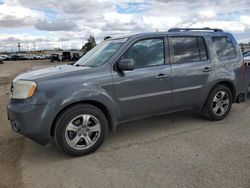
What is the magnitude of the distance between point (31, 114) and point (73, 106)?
586mm

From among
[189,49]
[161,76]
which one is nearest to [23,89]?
[161,76]

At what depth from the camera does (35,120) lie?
412 centimetres

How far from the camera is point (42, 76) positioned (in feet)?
14.4

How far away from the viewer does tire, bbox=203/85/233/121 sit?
5.93m

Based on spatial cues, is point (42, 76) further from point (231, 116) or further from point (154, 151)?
point (231, 116)

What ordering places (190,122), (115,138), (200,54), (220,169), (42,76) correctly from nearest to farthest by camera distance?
(220,169) → (42,76) → (115,138) → (200,54) → (190,122)

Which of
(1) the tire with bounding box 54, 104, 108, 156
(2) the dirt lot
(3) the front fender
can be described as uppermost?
(3) the front fender

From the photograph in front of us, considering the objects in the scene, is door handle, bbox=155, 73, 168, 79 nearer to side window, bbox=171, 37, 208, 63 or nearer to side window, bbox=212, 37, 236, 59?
side window, bbox=171, 37, 208, 63

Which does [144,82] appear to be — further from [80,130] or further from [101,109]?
[80,130]

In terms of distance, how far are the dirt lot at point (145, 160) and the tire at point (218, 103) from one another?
0.25 meters

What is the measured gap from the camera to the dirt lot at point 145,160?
11.9 ft

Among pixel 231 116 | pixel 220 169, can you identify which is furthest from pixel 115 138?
pixel 231 116

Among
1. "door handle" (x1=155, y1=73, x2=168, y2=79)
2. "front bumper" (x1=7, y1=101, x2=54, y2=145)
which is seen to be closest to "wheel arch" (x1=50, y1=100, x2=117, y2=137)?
"front bumper" (x1=7, y1=101, x2=54, y2=145)

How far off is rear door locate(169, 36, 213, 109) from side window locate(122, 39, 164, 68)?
25 centimetres
